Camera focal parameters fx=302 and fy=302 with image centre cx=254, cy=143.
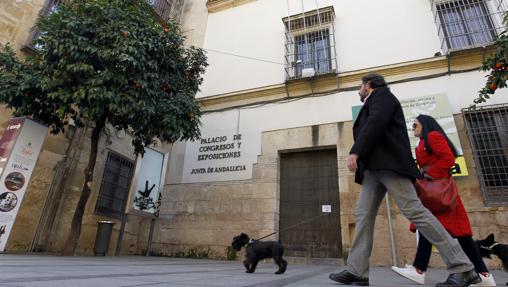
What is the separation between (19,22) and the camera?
674 cm

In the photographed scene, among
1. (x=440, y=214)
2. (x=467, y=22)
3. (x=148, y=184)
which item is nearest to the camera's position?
(x=440, y=214)

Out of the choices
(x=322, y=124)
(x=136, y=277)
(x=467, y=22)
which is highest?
(x=467, y=22)

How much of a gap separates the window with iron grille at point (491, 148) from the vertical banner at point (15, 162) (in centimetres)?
868

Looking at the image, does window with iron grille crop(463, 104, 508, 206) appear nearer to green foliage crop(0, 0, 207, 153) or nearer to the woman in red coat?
the woman in red coat

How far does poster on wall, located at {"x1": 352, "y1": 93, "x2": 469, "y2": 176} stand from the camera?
19.9 ft

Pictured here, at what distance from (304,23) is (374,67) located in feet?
8.42

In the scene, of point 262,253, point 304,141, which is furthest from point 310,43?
point 262,253

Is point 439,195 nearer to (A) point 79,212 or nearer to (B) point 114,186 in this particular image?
(A) point 79,212

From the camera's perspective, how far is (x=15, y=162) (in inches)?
217

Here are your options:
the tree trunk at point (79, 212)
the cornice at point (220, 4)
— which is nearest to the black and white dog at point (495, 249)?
the tree trunk at point (79, 212)

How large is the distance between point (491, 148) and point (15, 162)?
359 inches

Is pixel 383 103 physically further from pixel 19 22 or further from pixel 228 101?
pixel 19 22

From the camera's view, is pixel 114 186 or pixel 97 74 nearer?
pixel 97 74

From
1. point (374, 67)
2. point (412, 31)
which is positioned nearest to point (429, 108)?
point (374, 67)
